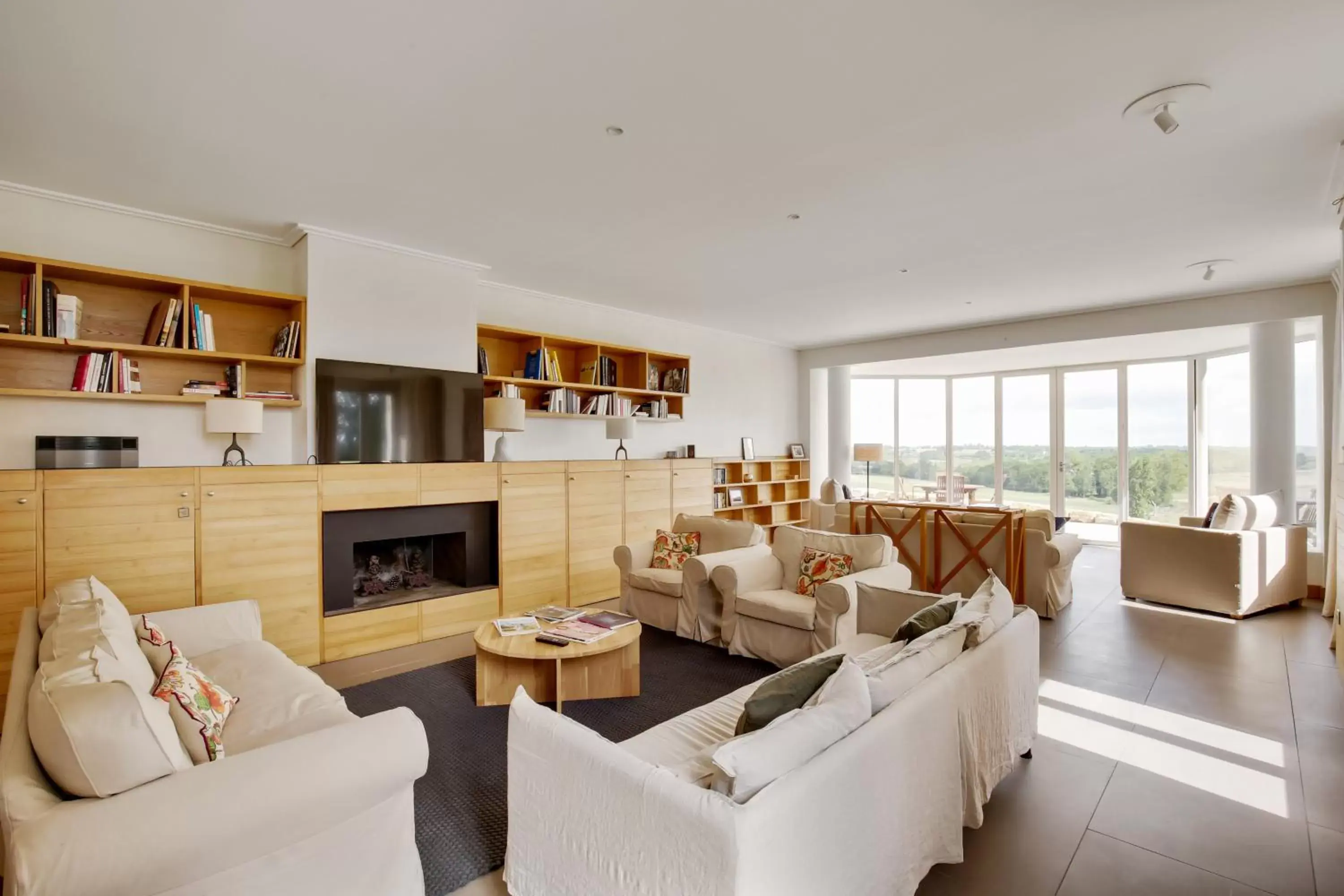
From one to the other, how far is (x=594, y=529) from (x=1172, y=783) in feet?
13.2

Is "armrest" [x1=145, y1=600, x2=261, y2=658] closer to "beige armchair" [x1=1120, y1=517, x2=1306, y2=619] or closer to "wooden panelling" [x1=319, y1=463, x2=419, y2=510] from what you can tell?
"wooden panelling" [x1=319, y1=463, x2=419, y2=510]

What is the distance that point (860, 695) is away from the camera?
5.71 feet

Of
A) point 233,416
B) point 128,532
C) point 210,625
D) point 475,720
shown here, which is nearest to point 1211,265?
point 475,720

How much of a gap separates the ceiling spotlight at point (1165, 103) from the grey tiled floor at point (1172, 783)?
269 cm

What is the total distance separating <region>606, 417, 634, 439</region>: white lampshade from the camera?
5.84 meters

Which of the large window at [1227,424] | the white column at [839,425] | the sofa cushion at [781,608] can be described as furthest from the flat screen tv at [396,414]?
the large window at [1227,424]

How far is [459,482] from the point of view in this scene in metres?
4.57

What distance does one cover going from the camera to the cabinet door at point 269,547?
11.6 feet

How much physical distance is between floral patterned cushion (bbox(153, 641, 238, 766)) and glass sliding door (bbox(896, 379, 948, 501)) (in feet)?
33.1

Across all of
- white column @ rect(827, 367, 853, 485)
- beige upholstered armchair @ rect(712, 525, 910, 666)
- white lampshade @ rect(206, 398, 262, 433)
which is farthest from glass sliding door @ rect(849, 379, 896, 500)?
white lampshade @ rect(206, 398, 262, 433)

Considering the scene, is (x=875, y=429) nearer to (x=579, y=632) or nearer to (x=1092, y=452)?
(x=1092, y=452)

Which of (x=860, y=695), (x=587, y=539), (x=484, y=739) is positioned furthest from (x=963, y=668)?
(x=587, y=539)

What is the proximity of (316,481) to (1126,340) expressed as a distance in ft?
26.6

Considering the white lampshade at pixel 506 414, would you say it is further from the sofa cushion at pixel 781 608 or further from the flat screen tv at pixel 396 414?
the sofa cushion at pixel 781 608
